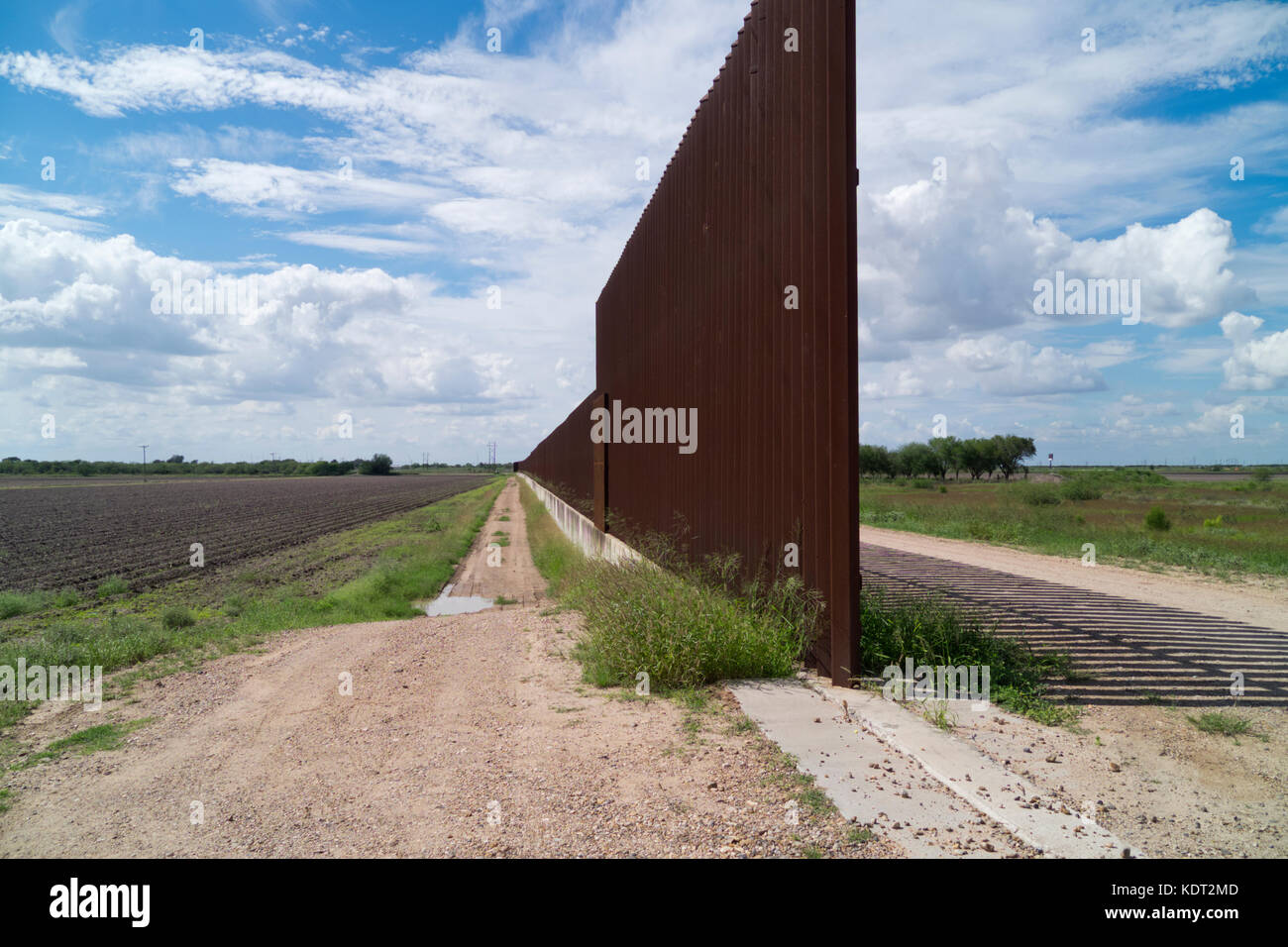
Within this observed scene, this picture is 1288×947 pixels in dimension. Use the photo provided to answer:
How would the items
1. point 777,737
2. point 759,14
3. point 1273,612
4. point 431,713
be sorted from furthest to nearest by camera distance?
point 1273,612, point 759,14, point 431,713, point 777,737

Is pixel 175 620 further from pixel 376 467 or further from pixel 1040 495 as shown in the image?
pixel 376 467

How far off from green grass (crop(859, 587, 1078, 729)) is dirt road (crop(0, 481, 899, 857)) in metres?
1.53

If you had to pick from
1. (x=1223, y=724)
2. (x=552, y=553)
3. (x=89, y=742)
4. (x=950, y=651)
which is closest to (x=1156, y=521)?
(x=552, y=553)

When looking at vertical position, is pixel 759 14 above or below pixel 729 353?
above

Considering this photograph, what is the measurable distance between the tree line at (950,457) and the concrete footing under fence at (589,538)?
74.7 metres

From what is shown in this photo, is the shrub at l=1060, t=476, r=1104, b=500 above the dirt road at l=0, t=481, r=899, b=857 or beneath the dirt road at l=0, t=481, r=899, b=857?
above

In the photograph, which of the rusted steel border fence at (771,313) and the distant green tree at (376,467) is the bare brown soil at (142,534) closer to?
the rusted steel border fence at (771,313)

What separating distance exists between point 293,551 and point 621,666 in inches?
874

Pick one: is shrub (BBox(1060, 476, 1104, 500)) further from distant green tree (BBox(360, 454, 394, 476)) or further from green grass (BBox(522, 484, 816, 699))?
distant green tree (BBox(360, 454, 394, 476))

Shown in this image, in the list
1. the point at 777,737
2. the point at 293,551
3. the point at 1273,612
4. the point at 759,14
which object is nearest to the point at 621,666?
the point at 777,737

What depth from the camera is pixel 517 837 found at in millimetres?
3566

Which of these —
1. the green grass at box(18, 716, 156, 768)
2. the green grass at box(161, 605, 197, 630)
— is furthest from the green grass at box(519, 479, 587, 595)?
the green grass at box(18, 716, 156, 768)

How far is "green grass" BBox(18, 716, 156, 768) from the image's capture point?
5418 mm
